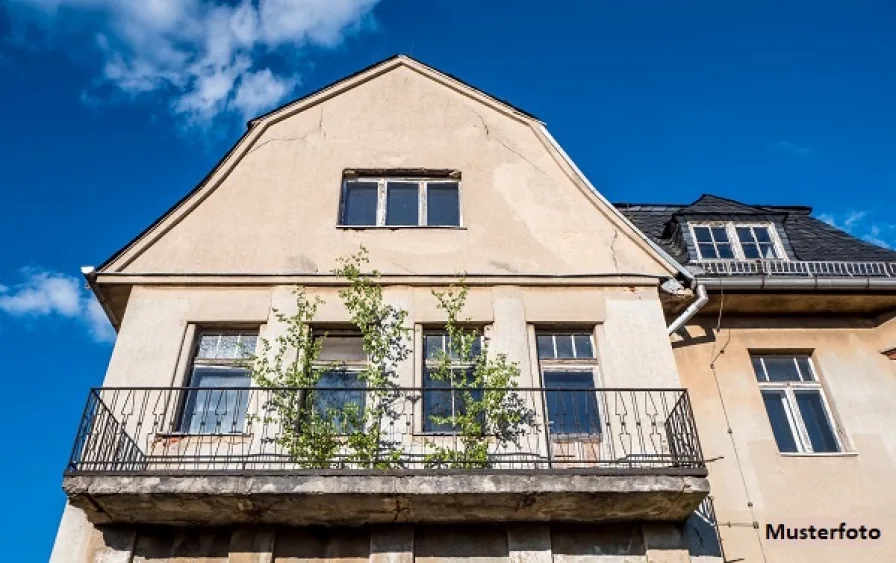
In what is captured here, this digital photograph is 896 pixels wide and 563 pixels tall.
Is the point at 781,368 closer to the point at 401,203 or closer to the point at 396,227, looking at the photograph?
the point at 396,227

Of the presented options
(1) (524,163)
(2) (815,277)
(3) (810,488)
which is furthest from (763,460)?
(1) (524,163)

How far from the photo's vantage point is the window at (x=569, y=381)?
367 inches

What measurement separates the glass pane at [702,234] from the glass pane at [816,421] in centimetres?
275

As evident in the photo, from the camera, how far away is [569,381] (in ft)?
32.2

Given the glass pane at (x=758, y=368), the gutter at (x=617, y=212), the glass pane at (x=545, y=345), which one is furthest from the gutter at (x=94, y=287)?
the glass pane at (x=758, y=368)

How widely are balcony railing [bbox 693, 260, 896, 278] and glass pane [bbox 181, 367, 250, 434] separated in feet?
20.9

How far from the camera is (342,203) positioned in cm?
1128

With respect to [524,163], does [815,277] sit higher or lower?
lower

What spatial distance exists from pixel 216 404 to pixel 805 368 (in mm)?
7757

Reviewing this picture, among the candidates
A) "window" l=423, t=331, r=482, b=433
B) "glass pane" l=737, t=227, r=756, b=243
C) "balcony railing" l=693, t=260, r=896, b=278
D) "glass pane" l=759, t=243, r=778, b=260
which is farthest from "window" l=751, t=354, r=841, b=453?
"window" l=423, t=331, r=482, b=433

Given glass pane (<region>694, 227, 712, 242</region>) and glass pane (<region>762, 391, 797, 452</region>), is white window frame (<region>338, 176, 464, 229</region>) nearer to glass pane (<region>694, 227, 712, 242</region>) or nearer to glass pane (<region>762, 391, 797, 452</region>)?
glass pane (<region>694, 227, 712, 242</region>)

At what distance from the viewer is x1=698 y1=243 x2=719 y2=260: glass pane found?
11953 millimetres

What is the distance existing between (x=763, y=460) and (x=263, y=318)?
6.38m

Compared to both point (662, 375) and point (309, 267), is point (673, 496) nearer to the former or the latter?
point (662, 375)
